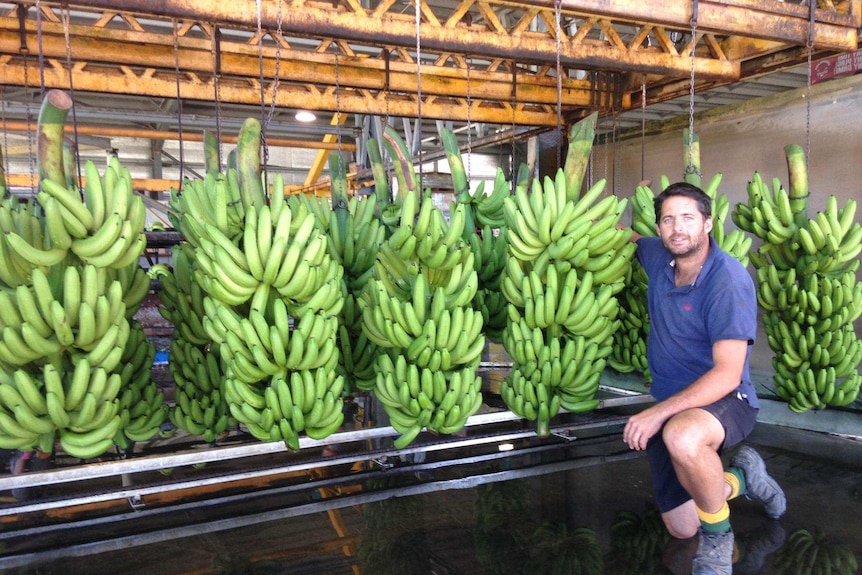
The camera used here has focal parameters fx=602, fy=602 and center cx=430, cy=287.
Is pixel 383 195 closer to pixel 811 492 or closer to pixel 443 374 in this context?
pixel 443 374

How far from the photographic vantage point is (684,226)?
269cm

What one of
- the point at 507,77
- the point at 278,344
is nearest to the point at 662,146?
A: the point at 507,77

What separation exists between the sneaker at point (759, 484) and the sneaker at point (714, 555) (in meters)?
0.54

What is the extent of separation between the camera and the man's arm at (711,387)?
98.9 inches

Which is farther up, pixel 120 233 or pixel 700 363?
pixel 120 233

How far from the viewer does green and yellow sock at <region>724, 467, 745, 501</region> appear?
285 centimetres

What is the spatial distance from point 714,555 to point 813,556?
62 centimetres

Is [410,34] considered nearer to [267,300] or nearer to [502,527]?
[267,300]

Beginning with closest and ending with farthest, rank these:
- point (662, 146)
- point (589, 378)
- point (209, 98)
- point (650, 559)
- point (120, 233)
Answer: point (120, 233), point (650, 559), point (589, 378), point (209, 98), point (662, 146)

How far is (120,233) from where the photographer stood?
2309mm

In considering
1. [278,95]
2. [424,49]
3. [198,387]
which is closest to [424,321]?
[198,387]

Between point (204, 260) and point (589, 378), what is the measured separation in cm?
202

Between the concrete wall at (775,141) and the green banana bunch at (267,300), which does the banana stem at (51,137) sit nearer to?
the green banana bunch at (267,300)

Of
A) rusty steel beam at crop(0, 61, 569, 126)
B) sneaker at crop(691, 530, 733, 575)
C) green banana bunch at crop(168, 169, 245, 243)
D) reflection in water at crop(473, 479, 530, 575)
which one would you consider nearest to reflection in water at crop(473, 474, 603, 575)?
reflection in water at crop(473, 479, 530, 575)
